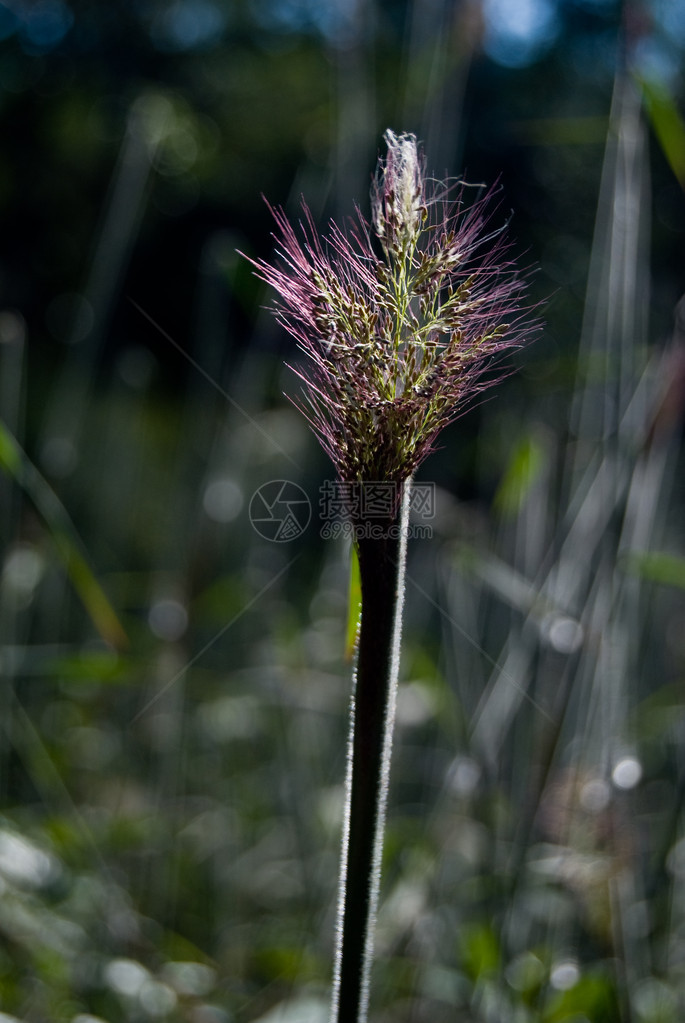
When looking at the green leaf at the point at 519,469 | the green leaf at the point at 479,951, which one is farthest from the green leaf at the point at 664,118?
the green leaf at the point at 479,951

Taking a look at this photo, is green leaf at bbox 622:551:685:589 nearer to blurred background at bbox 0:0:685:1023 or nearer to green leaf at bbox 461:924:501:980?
blurred background at bbox 0:0:685:1023

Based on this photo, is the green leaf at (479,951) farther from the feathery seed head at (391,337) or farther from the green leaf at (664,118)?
the green leaf at (664,118)

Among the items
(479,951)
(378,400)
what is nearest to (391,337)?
(378,400)

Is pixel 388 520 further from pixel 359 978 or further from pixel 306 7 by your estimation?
pixel 306 7

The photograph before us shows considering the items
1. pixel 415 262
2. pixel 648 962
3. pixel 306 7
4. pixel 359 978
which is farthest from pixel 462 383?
pixel 306 7

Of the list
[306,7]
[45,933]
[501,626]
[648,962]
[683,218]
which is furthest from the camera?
[306,7]

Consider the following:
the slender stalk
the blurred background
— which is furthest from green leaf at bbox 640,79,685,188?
the slender stalk

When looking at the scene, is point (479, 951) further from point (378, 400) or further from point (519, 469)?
point (378, 400)
